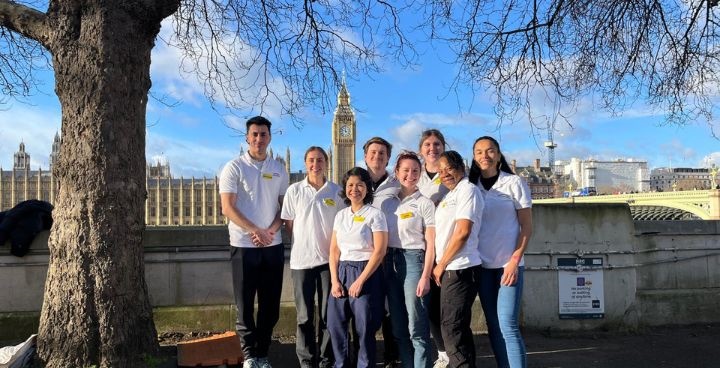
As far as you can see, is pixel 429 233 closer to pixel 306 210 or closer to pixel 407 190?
pixel 407 190

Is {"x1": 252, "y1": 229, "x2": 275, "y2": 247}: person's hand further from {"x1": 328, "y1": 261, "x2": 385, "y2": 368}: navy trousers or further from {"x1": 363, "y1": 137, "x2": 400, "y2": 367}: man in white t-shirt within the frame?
{"x1": 363, "y1": 137, "x2": 400, "y2": 367}: man in white t-shirt

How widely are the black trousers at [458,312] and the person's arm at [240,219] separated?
1.51 metres

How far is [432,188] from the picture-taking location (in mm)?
4941

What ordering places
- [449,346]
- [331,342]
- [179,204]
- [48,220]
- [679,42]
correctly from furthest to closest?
[179,204], [679,42], [48,220], [331,342], [449,346]

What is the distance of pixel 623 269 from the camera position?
23.1ft

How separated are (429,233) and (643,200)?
74458 millimetres

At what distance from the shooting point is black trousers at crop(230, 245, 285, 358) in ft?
16.3

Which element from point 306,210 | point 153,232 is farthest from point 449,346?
point 153,232

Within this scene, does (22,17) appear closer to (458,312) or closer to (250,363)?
(250,363)

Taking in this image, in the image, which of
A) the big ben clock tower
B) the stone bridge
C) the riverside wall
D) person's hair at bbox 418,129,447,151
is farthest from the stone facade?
person's hair at bbox 418,129,447,151

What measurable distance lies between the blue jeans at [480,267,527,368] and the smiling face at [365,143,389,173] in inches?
49.7

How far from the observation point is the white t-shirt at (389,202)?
4.76 meters

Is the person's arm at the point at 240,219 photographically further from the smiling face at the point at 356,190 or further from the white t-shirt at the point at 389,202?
the white t-shirt at the point at 389,202

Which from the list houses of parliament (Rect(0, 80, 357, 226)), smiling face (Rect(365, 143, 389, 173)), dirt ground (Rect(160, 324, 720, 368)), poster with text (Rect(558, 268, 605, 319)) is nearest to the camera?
smiling face (Rect(365, 143, 389, 173))
